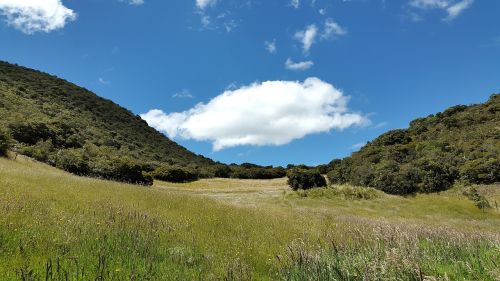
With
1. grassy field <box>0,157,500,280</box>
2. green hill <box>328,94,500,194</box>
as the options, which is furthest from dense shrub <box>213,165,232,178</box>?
grassy field <box>0,157,500,280</box>

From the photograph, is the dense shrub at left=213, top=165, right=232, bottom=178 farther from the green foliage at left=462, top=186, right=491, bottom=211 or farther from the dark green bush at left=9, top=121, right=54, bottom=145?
the green foliage at left=462, top=186, right=491, bottom=211

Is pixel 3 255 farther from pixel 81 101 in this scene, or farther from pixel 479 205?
pixel 81 101

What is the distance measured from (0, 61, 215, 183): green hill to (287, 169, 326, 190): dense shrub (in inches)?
661

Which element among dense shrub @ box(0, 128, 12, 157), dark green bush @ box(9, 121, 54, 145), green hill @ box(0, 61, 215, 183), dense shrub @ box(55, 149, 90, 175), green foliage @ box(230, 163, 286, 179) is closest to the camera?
dense shrub @ box(0, 128, 12, 157)

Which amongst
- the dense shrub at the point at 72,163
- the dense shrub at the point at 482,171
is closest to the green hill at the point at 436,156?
the dense shrub at the point at 482,171

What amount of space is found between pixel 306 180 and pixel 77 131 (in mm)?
36290

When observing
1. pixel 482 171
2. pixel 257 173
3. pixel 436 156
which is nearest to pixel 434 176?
pixel 482 171

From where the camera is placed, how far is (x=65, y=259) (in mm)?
6094

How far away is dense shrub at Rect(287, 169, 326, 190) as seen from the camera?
1813 inches

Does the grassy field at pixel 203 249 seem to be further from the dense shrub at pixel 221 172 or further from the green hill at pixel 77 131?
the dense shrub at pixel 221 172

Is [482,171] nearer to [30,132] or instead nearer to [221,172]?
[221,172]

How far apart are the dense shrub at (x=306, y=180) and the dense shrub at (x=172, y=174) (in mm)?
16644

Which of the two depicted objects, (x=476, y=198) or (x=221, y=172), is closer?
(x=476, y=198)

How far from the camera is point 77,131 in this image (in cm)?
6144
